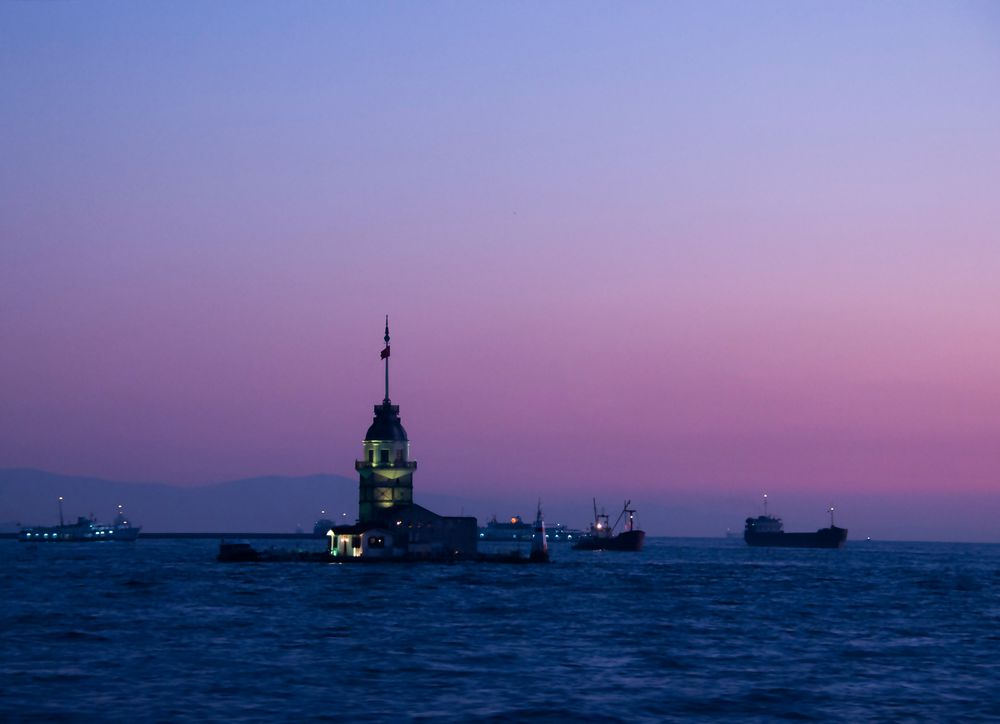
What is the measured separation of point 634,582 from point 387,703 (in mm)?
79797

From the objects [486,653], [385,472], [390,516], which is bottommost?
[486,653]

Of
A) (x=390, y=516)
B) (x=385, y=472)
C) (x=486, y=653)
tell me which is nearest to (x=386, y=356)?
(x=385, y=472)

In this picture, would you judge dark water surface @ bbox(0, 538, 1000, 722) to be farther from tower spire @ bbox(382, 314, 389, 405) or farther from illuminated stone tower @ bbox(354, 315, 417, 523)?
tower spire @ bbox(382, 314, 389, 405)

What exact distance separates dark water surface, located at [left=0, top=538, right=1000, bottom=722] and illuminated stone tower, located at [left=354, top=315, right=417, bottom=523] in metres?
29.8

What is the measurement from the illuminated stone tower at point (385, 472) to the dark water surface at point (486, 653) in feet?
97.9

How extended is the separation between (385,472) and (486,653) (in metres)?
81.0

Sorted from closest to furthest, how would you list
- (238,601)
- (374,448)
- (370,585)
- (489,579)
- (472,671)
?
1. (472,671)
2. (238,601)
3. (370,585)
4. (489,579)
5. (374,448)

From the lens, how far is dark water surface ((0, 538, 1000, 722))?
1726 inches

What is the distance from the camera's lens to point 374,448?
140 meters

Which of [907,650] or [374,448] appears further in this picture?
[374,448]

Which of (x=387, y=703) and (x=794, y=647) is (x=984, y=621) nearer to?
(x=794, y=647)

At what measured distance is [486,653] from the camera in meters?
57.9

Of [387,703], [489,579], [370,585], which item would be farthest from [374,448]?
[387,703]

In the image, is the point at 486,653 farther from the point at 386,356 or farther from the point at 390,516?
the point at 386,356
